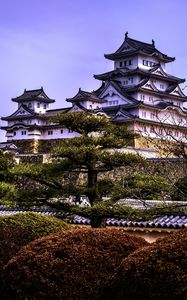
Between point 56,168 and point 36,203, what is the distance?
1.25 m

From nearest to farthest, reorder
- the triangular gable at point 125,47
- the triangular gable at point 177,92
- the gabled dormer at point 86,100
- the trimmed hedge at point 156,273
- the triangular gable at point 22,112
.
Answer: the trimmed hedge at point 156,273, the gabled dormer at point 86,100, the triangular gable at point 177,92, the triangular gable at point 22,112, the triangular gable at point 125,47

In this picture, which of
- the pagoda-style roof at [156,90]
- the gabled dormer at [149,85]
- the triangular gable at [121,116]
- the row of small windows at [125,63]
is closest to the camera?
the triangular gable at [121,116]

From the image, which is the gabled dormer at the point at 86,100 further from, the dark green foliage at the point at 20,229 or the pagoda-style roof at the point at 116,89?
the dark green foliage at the point at 20,229

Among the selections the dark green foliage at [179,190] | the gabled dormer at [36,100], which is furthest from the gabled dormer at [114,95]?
the dark green foliage at [179,190]

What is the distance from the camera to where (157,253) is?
4594 mm

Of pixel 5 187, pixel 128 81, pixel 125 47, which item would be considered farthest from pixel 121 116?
pixel 5 187

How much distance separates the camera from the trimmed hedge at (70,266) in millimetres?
5516

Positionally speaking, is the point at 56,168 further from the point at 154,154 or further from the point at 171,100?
the point at 171,100

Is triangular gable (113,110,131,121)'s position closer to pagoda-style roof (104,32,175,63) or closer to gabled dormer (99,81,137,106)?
gabled dormer (99,81,137,106)

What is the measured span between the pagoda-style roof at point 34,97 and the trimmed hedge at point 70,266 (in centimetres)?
4152

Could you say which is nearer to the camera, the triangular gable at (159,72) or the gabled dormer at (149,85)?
the gabled dormer at (149,85)

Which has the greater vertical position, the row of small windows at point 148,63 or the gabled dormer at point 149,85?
the row of small windows at point 148,63

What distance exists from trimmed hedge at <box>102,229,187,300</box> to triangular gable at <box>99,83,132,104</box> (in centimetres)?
3658

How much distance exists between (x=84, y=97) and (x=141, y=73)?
19.6ft
